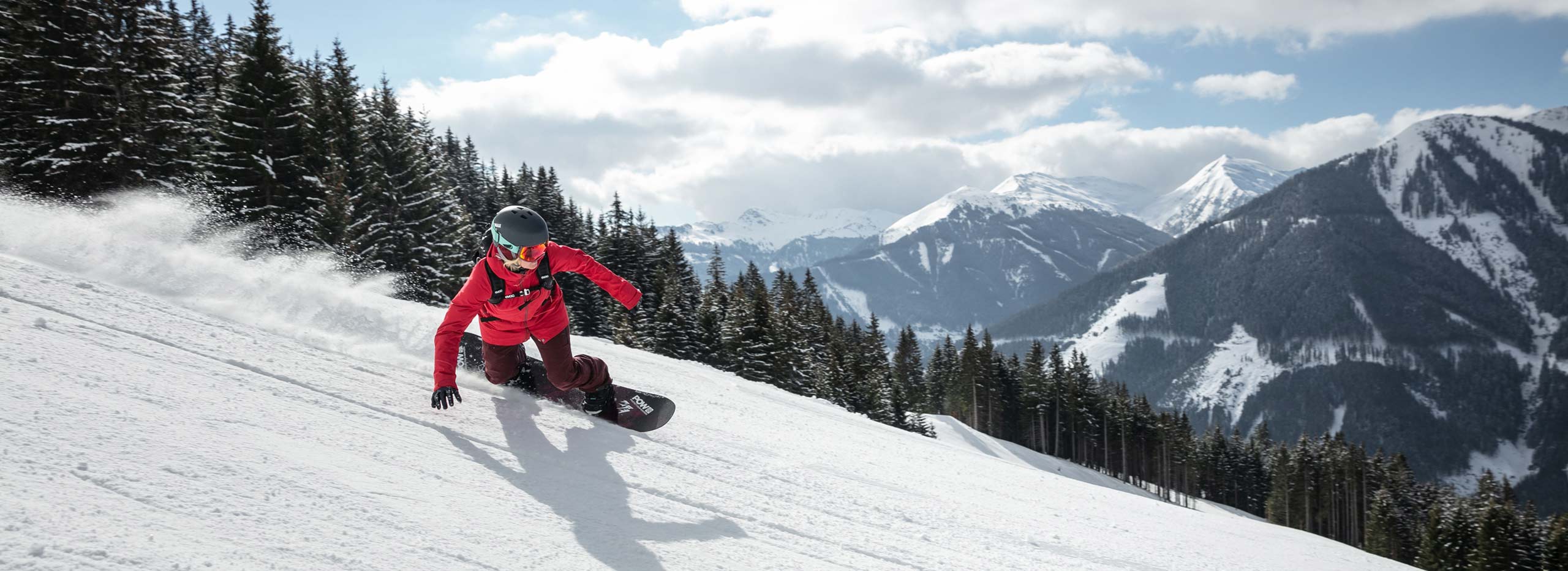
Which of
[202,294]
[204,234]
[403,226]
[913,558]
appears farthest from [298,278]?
[403,226]

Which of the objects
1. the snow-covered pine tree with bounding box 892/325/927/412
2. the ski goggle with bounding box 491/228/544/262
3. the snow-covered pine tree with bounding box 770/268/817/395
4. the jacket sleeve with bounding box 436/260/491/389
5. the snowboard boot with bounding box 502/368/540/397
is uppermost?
the ski goggle with bounding box 491/228/544/262

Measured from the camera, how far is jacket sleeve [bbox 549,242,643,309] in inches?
245

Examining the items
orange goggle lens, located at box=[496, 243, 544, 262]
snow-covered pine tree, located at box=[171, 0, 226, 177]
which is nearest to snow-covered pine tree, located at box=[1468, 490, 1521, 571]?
orange goggle lens, located at box=[496, 243, 544, 262]

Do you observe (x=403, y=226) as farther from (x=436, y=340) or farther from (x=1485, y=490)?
(x=1485, y=490)

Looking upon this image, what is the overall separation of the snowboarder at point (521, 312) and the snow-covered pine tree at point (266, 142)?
23694 mm

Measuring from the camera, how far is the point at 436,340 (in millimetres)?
5812

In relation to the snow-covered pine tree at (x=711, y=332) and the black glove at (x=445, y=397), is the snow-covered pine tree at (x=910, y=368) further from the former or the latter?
→ the black glove at (x=445, y=397)

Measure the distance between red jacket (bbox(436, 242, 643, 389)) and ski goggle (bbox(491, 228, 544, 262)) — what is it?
0.09 m

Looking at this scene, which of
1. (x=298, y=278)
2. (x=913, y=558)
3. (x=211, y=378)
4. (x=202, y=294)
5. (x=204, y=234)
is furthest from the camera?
(x=204, y=234)

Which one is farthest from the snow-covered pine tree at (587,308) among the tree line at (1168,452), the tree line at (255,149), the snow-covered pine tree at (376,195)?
the tree line at (1168,452)

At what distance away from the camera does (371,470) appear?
4.07 m

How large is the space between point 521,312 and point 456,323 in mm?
535

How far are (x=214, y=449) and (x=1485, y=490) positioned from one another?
7108 centimetres

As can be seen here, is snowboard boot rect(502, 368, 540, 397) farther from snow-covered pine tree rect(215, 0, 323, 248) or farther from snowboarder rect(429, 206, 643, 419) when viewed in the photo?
snow-covered pine tree rect(215, 0, 323, 248)
